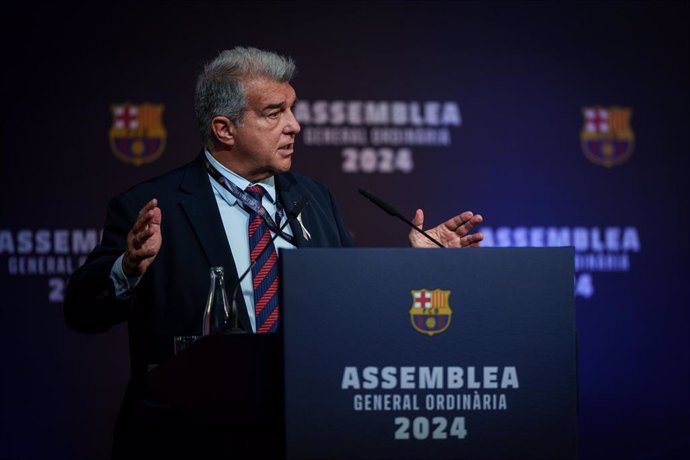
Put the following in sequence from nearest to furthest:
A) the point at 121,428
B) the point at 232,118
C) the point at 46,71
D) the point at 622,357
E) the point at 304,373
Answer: the point at 304,373, the point at 121,428, the point at 232,118, the point at 46,71, the point at 622,357

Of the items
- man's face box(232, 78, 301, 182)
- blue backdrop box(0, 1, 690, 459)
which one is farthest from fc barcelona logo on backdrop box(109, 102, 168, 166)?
man's face box(232, 78, 301, 182)

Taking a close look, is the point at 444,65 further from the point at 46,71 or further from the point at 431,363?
the point at 431,363

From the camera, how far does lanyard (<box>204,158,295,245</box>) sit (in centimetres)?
224

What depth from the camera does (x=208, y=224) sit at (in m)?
2.23

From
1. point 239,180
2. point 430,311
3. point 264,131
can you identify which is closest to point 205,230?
point 239,180

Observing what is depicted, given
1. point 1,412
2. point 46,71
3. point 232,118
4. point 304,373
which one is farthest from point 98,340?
point 304,373

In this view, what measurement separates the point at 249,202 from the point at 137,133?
1.79m

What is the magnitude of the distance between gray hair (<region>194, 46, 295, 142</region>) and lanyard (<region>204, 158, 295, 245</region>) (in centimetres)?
14

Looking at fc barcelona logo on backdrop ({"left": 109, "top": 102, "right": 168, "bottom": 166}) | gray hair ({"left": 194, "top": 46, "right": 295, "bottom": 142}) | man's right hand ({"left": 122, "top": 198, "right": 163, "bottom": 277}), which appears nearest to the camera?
man's right hand ({"left": 122, "top": 198, "right": 163, "bottom": 277})

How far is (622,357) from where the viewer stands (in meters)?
4.21

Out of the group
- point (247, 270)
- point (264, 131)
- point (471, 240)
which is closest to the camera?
point (247, 270)

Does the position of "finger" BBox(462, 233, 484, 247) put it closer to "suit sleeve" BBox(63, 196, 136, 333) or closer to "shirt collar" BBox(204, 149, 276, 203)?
"shirt collar" BBox(204, 149, 276, 203)

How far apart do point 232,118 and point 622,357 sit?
257 cm

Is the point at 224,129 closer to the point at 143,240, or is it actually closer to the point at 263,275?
the point at 263,275
